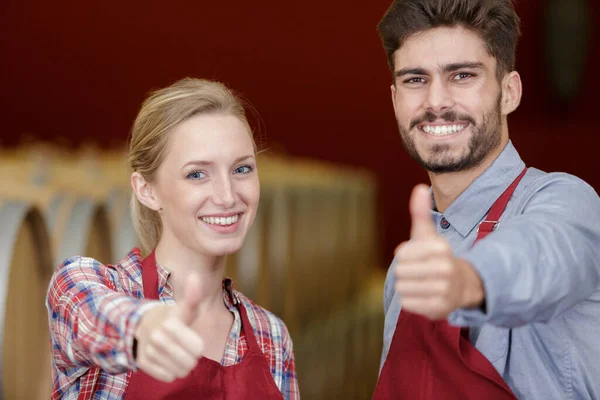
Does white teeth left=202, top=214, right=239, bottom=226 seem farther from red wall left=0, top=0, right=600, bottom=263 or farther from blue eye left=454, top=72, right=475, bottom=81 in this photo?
red wall left=0, top=0, right=600, bottom=263

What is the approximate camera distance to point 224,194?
1381mm

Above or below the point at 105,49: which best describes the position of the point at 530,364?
below

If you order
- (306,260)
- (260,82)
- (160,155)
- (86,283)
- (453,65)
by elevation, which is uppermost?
(260,82)

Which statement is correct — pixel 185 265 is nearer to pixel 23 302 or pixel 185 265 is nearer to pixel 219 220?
pixel 219 220

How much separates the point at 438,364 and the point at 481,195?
32 cm

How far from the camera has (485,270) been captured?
980mm

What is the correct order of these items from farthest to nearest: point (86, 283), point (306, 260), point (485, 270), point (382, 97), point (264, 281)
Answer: point (382, 97) → point (306, 260) → point (264, 281) → point (86, 283) → point (485, 270)

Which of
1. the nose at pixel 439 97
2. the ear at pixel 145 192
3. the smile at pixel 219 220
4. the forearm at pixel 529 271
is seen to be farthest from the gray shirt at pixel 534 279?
the ear at pixel 145 192

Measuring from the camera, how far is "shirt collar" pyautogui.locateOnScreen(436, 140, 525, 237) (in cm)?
148

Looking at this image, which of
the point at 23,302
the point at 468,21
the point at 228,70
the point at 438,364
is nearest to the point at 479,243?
the point at 438,364

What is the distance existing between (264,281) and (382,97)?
3.74 m

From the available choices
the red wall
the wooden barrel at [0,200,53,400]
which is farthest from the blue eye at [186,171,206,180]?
the red wall

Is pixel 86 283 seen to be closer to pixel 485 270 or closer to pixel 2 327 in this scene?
pixel 2 327

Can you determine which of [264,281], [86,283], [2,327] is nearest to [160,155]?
[86,283]
